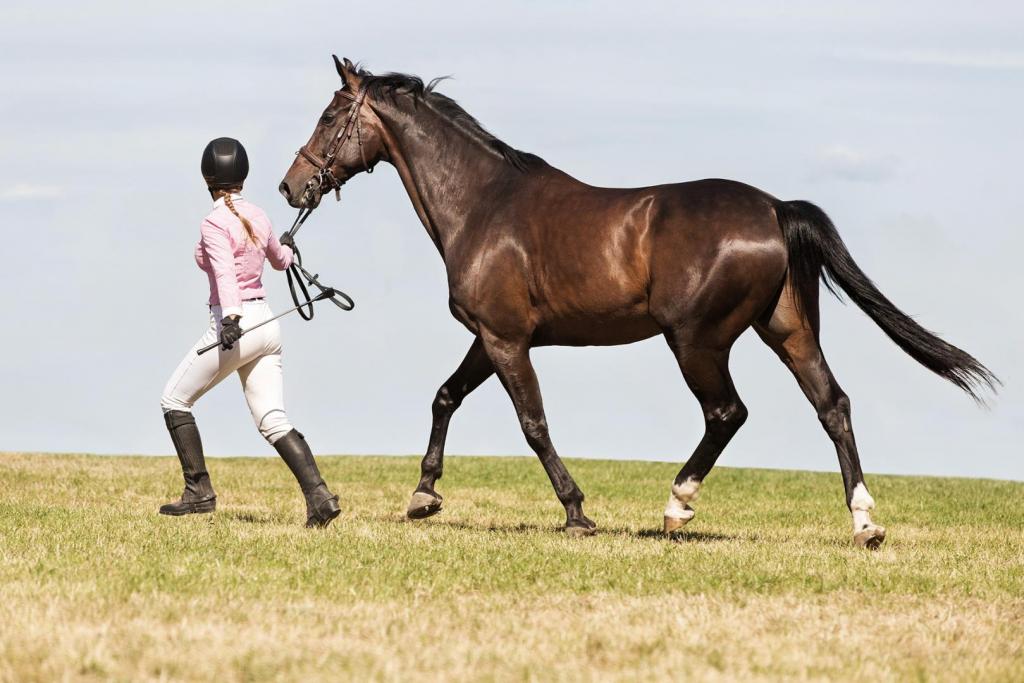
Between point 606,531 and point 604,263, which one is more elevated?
point 604,263

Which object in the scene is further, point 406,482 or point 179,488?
point 406,482

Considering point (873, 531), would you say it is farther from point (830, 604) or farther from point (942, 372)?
point (830, 604)

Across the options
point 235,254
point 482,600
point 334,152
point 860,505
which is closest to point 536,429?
point 860,505

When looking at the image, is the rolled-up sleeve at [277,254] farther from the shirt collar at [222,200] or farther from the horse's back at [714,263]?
the horse's back at [714,263]

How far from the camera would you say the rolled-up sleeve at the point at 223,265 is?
8.45m

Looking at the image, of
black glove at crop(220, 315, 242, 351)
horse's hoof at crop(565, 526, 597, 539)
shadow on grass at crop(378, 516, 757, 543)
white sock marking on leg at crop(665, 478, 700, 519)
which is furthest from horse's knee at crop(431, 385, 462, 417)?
black glove at crop(220, 315, 242, 351)

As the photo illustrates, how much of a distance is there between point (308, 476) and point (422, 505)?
4.10 ft

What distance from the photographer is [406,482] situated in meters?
15.5

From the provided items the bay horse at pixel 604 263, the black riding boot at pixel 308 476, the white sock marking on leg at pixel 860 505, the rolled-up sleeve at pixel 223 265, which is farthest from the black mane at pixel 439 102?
the white sock marking on leg at pixel 860 505

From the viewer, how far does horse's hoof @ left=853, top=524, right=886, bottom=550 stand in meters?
8.76

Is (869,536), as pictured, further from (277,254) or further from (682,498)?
(277,254)

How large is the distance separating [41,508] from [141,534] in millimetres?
2428

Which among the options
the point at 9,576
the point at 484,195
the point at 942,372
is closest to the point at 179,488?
the point at 484,195

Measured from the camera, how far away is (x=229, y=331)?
8.36m
